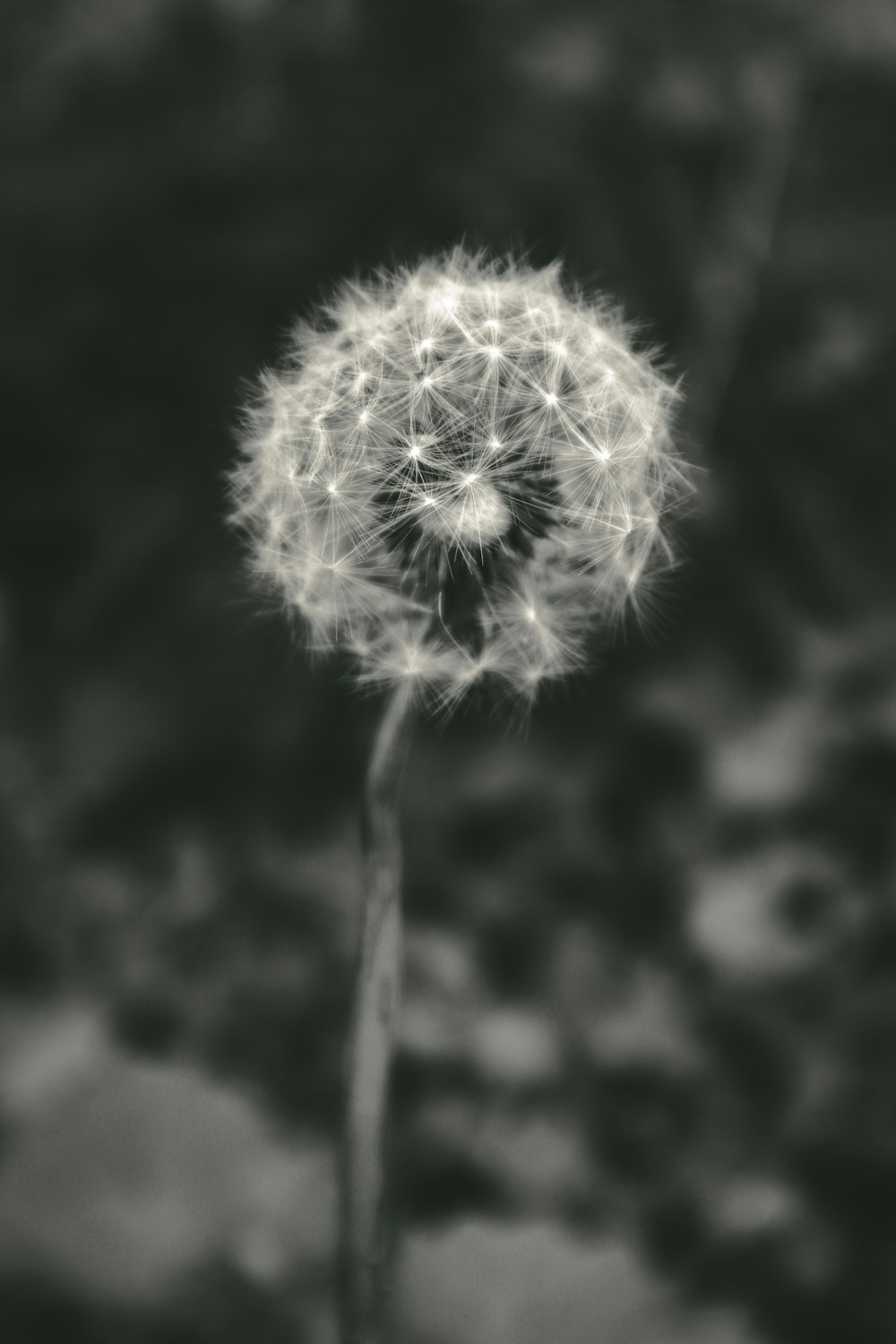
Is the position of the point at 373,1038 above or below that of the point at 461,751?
below

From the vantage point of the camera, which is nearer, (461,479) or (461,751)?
(461,479)

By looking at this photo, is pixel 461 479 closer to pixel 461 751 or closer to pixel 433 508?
pixel 433 508

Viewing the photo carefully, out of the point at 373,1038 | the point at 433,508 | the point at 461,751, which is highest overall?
the point at 461,751

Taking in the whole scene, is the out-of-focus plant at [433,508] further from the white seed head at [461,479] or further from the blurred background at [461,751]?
the blurred background at [461,751]

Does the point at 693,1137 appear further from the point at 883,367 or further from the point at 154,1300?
the point at 883,367

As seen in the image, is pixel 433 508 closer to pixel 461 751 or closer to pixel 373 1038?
pixel 373 1038

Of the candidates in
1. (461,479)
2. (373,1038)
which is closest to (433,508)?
(461,479)
